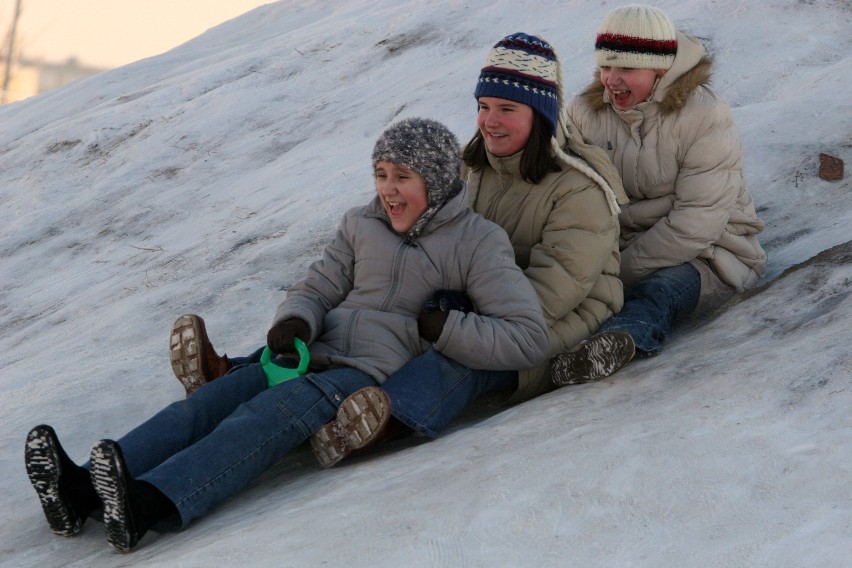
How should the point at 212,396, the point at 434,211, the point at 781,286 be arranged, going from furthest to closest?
the point at 781,286, the point at 434,211, the point at 212,396

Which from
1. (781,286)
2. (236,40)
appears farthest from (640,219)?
(236,40)

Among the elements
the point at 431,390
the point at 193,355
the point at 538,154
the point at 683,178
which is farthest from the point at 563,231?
the point at 193,355

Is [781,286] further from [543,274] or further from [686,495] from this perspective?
[686,495]

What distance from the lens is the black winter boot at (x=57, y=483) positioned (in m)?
3.03

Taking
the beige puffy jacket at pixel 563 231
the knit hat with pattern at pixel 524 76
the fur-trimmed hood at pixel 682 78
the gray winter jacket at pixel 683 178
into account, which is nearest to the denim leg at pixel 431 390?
the beige puffy jacket at pixel 563 231

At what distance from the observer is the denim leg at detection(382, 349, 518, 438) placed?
3445mm

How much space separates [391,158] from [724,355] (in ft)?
4.56

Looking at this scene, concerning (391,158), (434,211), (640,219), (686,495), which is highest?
(391,158)

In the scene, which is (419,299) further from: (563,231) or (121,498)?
(121,498)

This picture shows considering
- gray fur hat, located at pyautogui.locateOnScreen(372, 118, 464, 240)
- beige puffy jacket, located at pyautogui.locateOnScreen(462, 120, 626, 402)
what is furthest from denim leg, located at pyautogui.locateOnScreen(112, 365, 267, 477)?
beige puffy jacket, located at pyautogui.locateOnScreen(462, 120, 626, 402)

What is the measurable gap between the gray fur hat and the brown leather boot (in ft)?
2.83

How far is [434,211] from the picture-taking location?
3738 mm

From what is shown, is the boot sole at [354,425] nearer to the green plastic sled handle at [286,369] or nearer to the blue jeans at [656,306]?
the green plastic sled handle at [286,369]

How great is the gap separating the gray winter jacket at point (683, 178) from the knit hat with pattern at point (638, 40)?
0.08 metres
